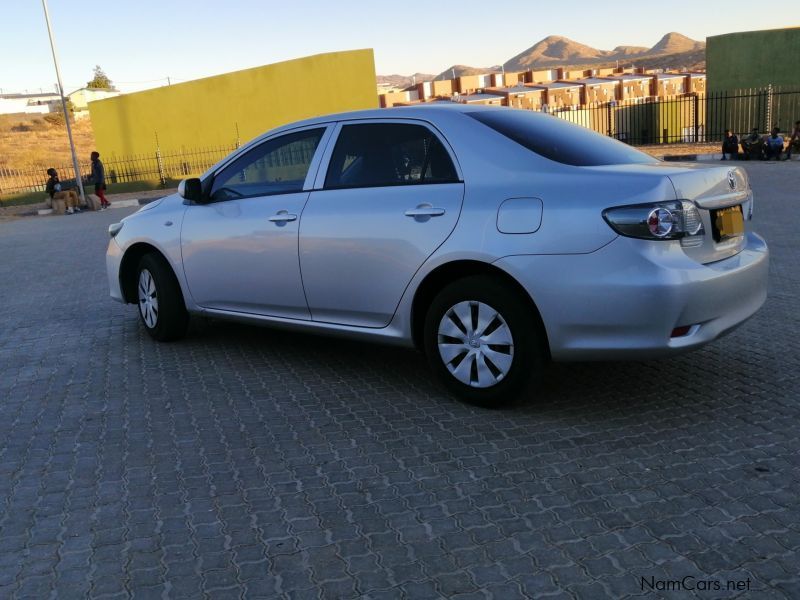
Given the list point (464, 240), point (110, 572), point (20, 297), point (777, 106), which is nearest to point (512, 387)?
point (464, 240)

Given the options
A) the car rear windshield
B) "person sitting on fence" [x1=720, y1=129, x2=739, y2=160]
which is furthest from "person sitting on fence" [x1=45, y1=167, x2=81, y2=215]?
the car rear windshield

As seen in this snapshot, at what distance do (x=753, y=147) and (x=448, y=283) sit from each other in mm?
21131

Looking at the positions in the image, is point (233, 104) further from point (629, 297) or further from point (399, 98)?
point (629, 297)

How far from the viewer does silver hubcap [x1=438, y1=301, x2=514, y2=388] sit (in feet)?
13.0

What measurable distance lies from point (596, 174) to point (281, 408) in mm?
2166

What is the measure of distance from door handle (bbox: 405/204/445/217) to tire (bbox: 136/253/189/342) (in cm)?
238

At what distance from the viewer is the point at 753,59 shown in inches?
1097

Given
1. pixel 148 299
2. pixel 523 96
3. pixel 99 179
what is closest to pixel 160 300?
pixel 148 299

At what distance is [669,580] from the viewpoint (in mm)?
2553

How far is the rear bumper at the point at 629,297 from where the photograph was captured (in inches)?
138

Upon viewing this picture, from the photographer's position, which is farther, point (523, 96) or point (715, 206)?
point (523, 96)

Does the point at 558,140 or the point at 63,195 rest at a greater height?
the point at 558,140

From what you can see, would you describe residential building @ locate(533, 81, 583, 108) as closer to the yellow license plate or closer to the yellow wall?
the yellow wall

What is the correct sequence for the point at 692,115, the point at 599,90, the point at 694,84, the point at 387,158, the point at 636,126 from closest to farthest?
1. the point at 387,158
2. the point at 636,126
3. the point at 692,115
4. the point at 599,90
5. the point at 694,84
